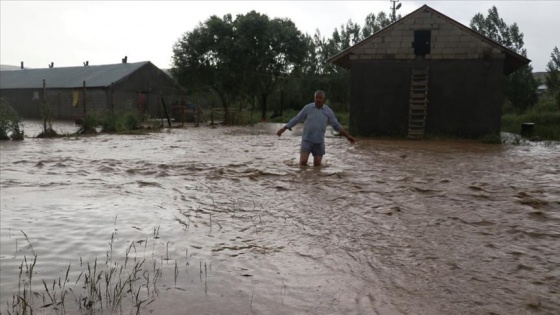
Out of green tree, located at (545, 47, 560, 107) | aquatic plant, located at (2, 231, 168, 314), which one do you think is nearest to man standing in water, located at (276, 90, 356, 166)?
aquatic plant, located at (2, 231, 168, 314)

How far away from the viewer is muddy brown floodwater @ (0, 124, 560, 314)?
11.6 feet

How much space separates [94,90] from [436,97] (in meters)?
25.3

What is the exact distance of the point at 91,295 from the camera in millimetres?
3459

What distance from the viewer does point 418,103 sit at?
18750mm

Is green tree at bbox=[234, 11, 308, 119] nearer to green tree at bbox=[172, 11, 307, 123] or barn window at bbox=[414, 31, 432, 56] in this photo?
green tree at bbox=[172, 11, 307, 123]

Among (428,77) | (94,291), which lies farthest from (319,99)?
(428,77)

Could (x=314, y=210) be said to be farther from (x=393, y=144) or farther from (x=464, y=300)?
(x=393, y=144)

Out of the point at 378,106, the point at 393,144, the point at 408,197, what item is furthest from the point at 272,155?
the point at 378,106

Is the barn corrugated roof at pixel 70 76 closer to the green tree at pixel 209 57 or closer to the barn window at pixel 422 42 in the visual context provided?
the green tree at pixel 209 57

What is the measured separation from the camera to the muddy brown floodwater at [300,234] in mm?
3543

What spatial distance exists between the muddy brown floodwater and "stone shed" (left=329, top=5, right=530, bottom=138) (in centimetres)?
834

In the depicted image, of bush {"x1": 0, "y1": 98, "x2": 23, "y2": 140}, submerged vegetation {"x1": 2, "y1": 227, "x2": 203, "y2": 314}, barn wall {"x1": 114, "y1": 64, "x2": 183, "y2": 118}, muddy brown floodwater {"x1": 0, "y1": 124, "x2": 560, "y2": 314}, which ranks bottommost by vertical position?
submerged vegetation {"x1": 2, "y1": 227, "x2": 203, "y2": 314}

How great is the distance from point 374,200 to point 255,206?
5.82 ft

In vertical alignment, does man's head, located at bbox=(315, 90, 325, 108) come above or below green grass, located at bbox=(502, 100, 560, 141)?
above
